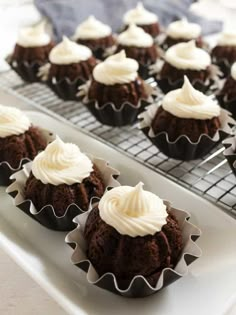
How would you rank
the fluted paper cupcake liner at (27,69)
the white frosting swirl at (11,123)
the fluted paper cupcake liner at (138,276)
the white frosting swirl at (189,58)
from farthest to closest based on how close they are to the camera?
the fluted paper cupcake liner at (27,69), the white frosting swirl at (189,58), the white frosting swirl at (11,123), the fluted paper cupcake liner at (138,276)

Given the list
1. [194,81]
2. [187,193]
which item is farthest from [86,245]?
[194,81]

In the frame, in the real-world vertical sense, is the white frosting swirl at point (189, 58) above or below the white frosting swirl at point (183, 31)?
above

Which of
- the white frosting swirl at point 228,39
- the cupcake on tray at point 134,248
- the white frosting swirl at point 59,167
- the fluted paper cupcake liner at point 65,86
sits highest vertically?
the white frosting swirl at point 228,39

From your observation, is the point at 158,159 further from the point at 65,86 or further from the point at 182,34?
the point at 182,34

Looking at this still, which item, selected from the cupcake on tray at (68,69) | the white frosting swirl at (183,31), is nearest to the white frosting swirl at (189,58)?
the cupcake on tray at (68,69)

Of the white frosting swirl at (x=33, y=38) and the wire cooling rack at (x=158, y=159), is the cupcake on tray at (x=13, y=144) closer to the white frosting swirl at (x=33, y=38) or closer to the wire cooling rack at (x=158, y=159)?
the wire cooling rack at (x=158, y=159)

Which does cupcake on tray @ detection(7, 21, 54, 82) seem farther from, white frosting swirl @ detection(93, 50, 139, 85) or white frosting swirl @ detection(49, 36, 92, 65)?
white frosting swirl @ detection(93, 50, 139, 85)
